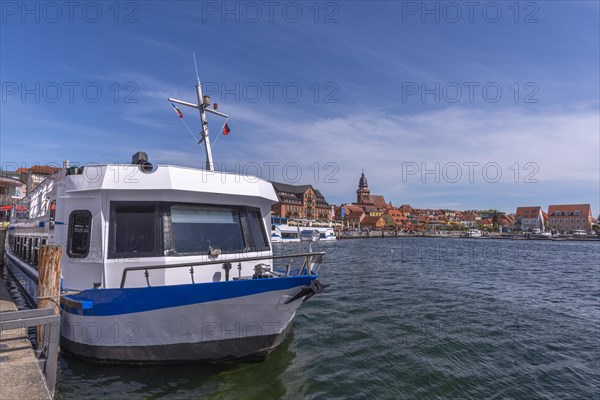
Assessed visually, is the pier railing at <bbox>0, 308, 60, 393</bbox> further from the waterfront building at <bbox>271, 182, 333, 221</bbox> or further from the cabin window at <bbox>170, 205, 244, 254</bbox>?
the waterfront building at <bbox>271, 182, 333, 221</bbox>

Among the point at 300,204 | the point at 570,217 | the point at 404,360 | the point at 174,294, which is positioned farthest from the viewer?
the point at 570,217

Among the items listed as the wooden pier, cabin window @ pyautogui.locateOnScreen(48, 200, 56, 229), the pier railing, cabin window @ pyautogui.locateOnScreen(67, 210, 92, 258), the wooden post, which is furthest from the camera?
cabin window @ pyautogui.locateOnScreen(48, 200, 56, 229)

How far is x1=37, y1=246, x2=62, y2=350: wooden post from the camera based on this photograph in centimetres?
696

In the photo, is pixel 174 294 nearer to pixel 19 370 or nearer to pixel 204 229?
pixel 204 229

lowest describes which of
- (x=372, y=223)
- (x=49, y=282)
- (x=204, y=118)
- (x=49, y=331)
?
(x=372, y=223)

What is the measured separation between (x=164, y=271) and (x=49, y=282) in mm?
2301

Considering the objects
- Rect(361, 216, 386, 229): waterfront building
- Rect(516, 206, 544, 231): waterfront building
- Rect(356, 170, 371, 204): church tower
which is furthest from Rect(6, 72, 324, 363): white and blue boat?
Rect(516, 206, 544, 231): waterfront building

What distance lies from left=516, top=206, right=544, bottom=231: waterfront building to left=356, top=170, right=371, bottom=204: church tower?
7048cm

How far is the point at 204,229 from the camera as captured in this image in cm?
798

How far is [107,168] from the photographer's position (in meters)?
7.39

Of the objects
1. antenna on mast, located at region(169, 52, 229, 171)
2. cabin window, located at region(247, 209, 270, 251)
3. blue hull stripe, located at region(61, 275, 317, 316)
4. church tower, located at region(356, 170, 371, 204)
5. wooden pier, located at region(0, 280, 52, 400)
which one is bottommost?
wooden pier, located at region(0, 280, 52, 400)

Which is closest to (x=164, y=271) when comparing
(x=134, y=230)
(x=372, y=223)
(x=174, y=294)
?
(x=174, y=294)

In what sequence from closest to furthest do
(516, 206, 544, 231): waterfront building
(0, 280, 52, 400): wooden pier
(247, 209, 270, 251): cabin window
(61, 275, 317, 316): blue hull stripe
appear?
(0, 280, 52, 400): wooden pier, (61, 275, 317, 316): blue hull stripe, (247, 209, 270, 251): cabin window, (516, 206, 544, 231): waterfront building

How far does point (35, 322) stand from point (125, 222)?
240 cm
